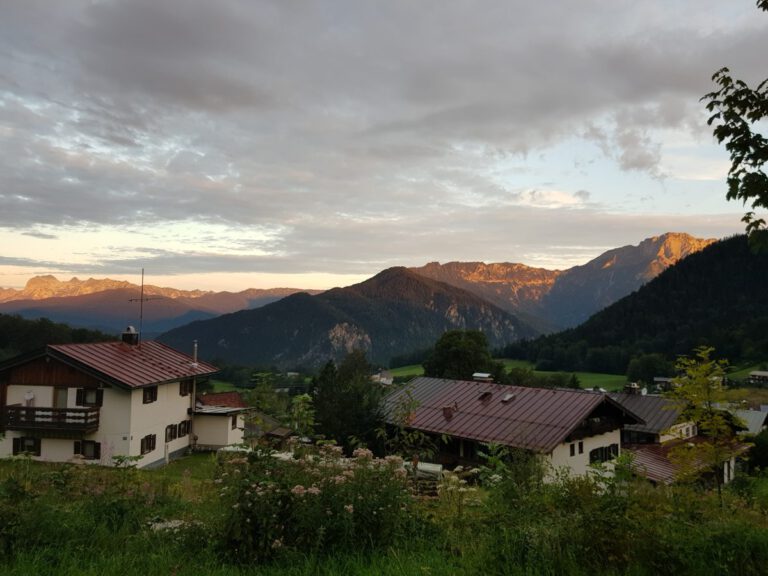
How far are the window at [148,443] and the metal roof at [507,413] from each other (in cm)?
1417

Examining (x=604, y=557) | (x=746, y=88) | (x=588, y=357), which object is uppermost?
(x=746, y=88)

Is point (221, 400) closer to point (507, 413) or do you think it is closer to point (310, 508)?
point (507, 413)

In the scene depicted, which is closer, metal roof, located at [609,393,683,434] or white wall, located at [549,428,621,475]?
white wall, located at [549,428,621,475]

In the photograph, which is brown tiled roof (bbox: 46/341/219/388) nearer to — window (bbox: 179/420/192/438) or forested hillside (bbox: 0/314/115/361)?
window (bbox: 179/420/192/438)

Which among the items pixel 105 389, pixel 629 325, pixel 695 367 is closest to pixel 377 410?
pixel 105 389

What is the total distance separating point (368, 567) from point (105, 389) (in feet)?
96.2

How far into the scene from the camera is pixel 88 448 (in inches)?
1192

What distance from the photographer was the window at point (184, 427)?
3587 centimetres

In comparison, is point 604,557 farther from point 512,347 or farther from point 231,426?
point 512,347

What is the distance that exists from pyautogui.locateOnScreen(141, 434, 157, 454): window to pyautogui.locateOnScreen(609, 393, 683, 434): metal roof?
34602 mm

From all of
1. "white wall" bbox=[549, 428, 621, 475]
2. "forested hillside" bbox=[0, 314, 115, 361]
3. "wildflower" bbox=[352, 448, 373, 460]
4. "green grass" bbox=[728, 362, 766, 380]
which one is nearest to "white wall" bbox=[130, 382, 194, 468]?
"white wall" bbox=[549, 428, 621, 475]

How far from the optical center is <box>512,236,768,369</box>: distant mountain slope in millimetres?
147250

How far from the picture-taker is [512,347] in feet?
562

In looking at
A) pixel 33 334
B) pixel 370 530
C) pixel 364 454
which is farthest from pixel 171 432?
pixel 33 334
